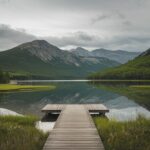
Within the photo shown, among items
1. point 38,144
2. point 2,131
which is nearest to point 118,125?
point 38,144

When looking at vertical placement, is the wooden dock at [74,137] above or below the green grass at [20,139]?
below

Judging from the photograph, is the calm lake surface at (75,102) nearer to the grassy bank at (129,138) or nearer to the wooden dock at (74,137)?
the wooden dock at (74,137)

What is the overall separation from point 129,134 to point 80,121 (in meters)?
8.70

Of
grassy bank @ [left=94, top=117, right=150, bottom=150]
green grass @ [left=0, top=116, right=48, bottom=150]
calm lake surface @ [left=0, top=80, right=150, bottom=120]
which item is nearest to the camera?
green grass @ [left=0, top=116, right=48, bottom=150]

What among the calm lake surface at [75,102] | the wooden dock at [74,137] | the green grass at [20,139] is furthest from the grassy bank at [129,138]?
the calm lake surface at [75,102]

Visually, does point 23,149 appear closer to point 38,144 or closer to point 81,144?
point 38,144

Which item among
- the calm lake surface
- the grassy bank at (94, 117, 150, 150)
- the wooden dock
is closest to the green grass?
the wooden dock

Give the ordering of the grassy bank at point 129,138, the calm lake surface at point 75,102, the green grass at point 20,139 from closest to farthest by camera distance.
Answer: the green grass at point 20,139 → the grassy bank at point 129,138 → the calm lake surface at point 75,102

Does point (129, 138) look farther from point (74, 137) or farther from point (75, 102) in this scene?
point (75, 102)

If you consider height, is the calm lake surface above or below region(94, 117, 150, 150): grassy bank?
below

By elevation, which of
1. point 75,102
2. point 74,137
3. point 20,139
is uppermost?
point 20,139

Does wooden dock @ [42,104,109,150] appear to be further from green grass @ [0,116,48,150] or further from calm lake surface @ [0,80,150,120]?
calm lake surface @ [0,80,150,120]

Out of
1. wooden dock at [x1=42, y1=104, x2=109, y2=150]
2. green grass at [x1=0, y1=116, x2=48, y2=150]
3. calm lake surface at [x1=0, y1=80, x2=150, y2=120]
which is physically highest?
green grass at [x1=0, y1=116, x2=48, y2=150]

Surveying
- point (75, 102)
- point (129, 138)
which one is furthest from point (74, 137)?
point (75, 102)
